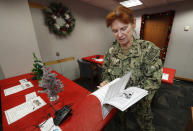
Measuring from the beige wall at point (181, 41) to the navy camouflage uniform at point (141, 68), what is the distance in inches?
134

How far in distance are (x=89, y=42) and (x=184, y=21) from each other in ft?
10.9

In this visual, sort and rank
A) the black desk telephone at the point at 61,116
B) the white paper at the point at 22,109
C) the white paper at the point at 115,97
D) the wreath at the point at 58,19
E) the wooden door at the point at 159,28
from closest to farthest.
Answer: the white paper at the point at 115,97 → the black desk telephone at the point at 61,116 → the white paper at the point at 22,109 → the wreath at the point at 58,19 → the wooden door at the point at 159,28

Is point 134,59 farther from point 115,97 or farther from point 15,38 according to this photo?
point 15,38

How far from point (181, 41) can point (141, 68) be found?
3502mm

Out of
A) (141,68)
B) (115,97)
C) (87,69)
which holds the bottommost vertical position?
(87,69)

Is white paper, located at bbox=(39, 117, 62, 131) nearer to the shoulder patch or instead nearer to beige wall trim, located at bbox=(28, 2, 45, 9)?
the shoulder patch

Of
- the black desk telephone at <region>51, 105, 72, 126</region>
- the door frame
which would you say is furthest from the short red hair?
A: the door frame

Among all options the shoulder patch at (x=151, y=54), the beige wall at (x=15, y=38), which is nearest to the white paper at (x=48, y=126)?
the shoulder patch at (x=151, y=54)

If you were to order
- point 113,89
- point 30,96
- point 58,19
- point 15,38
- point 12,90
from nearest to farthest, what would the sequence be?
1. point 113,89
2. point 30,96
3. point 12,90
4. point 15,38
5. point 58,19

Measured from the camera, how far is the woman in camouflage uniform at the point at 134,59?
78cm

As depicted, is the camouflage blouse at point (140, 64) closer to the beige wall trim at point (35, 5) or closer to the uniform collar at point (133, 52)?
the uniform collar at point (133, 52)

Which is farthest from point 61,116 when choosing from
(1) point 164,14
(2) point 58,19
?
(1) point 164,14

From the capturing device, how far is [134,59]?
0.86 metres

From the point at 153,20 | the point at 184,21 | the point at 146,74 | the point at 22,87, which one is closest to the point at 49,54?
the point at 22,87
